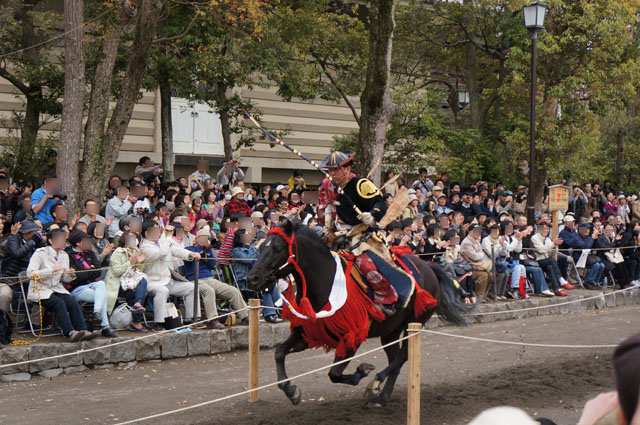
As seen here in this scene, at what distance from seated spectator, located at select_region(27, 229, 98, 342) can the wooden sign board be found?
12.1 metres

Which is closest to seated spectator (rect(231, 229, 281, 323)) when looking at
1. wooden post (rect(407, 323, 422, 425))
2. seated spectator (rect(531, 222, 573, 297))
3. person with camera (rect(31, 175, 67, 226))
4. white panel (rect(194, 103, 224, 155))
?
person with camera (rect(31, 175, 67, 226))

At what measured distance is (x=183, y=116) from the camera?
27.4 metres

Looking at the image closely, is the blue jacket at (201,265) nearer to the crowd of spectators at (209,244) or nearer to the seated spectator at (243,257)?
the crowd of spectators at (209,244)

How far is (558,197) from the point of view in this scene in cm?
1839

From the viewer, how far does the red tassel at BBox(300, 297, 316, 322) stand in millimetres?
7727

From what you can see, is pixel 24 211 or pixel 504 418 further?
pixel 24 211

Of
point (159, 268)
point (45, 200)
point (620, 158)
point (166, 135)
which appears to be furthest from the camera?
point (620, 158)

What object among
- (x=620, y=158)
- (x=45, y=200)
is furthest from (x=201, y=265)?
(x=620, y=158)

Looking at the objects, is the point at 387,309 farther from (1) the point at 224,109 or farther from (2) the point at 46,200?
(1) the point at 224,109

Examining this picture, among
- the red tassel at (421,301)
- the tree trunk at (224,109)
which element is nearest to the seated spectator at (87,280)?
the red tassel at (421,301)

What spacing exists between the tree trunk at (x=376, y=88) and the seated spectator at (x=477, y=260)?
2571mm

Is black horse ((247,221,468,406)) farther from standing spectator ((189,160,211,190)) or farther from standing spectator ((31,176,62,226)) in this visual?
standing spectator ((189,160,211,190))

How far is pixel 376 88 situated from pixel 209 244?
594cm

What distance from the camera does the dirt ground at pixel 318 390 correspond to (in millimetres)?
8000
